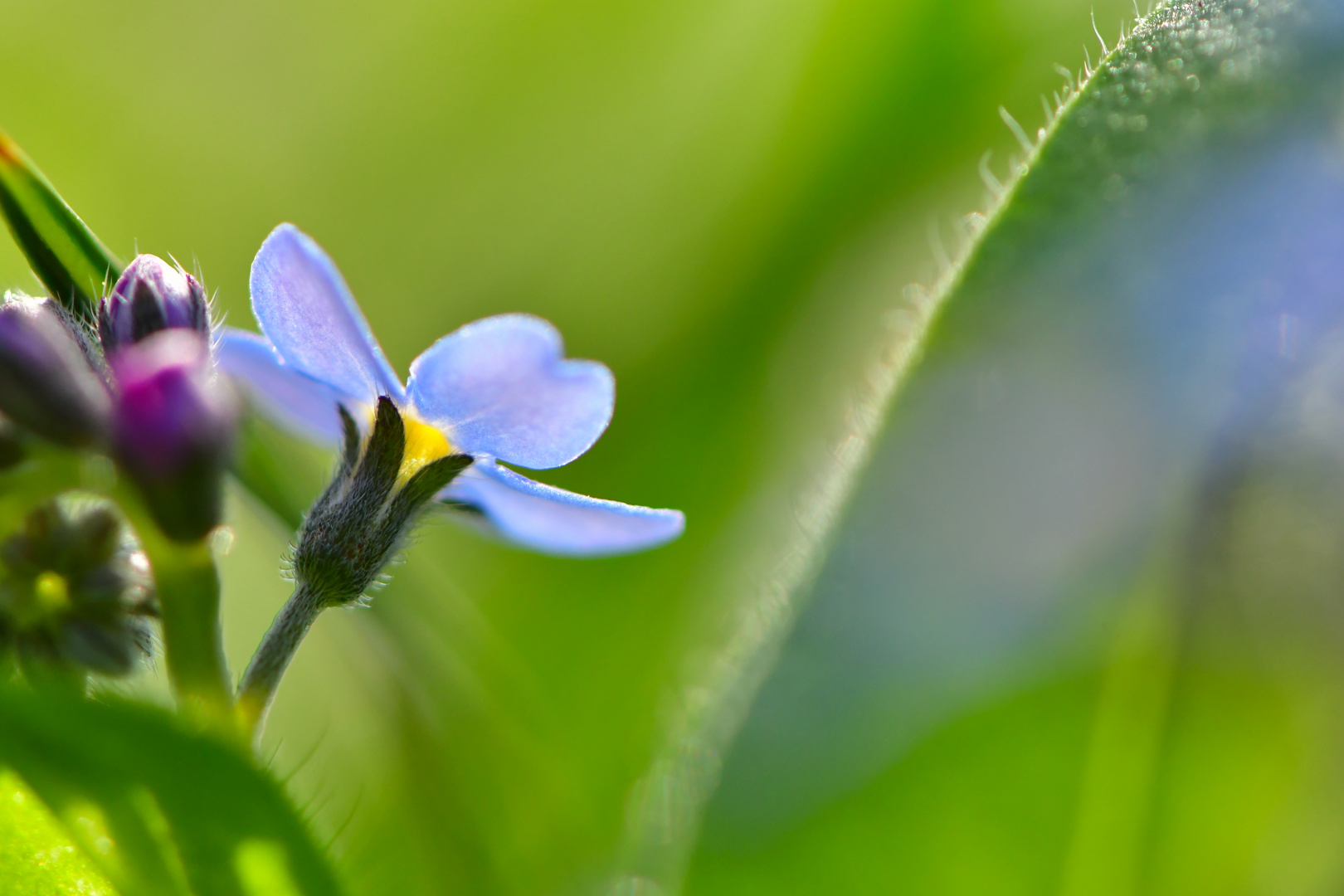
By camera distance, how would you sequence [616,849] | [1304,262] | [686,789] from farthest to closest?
[616,849]
[686,789]
[1304,262]

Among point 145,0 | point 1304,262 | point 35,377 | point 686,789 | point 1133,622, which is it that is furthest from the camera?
point 145,0

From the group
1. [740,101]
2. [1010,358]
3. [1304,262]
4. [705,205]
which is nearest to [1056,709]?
[1010,358]

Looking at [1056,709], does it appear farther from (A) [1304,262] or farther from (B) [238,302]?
(B) [238,302]

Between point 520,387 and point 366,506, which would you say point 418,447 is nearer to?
point 366,506

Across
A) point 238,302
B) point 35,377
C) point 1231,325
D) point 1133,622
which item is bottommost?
point 1133,622

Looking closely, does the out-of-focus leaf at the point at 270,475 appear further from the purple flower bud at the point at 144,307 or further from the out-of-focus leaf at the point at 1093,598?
the out-of-focus leaf at the point at 1093,598

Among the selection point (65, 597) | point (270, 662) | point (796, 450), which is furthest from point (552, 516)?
point (796, 450)
